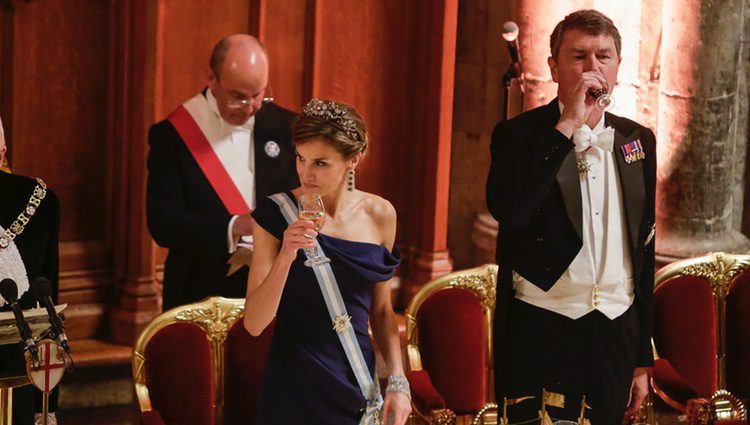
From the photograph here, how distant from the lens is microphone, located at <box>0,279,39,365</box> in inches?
115

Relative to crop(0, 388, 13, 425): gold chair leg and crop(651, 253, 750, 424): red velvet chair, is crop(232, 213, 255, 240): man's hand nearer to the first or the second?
crop(0, 388, 13, 425): gold chair leg

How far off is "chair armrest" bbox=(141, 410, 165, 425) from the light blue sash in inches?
26.6

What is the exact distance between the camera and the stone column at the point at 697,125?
5.39 meters

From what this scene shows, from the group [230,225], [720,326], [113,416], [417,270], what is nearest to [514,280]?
[230,225]

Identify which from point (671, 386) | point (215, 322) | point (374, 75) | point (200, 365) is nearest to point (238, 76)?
point (215, 322)

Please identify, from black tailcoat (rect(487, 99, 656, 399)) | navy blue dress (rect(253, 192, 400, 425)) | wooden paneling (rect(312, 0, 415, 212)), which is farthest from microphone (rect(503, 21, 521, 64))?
navy blue dress (rect(253, 192, 400, 425))

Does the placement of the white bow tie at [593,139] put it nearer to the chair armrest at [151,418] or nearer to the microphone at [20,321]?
Answer: the chair armrest at [151,418]

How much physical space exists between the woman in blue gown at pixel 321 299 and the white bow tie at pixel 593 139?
0.59 m

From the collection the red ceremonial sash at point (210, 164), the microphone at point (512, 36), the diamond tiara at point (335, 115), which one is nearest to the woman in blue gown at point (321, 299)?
the diamond tiara at point (335, 115)

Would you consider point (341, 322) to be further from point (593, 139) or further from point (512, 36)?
point (512, 36)

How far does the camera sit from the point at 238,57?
4.18 metres

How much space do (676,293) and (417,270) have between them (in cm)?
186

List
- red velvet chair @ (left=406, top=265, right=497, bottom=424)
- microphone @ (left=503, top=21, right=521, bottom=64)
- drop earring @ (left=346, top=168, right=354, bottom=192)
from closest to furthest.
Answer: drop earring @ (left=346, top=168, right=354, bottom=192) < red velvet chair @ (left=406, top=265, right=497, bottom=424) < microphone @ (left=503, top=21, right=521, bottom=64)

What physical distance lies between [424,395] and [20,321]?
139 cm
